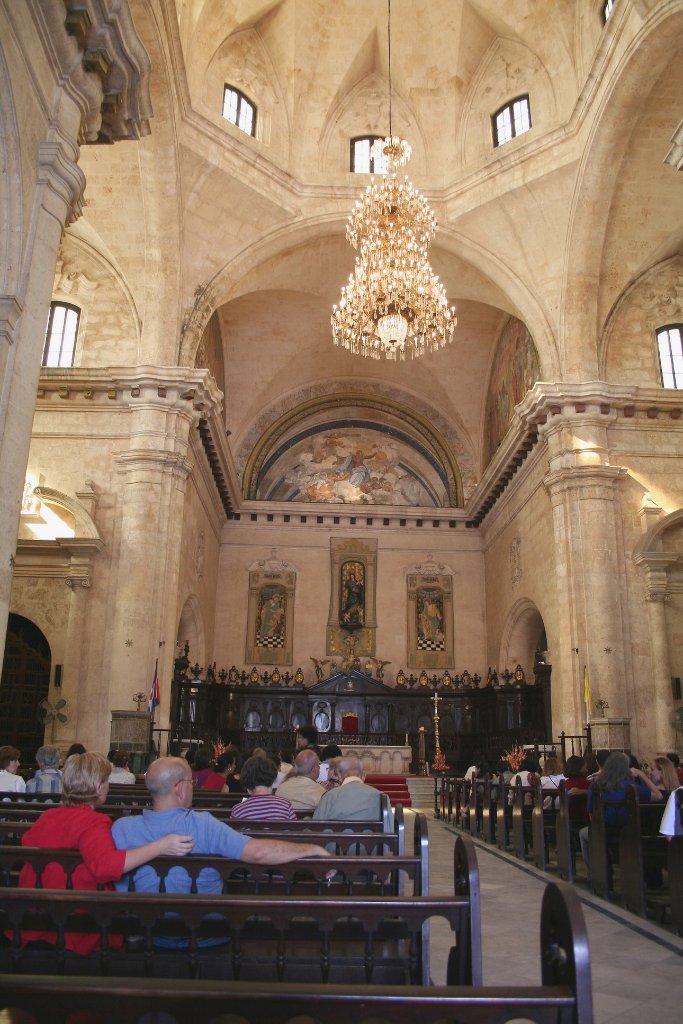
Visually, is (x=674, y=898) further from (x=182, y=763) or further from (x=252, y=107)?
(x=252, y=107)

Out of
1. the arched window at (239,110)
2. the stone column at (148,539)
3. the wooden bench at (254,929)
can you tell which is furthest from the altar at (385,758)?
the wooden bench at (254,929)

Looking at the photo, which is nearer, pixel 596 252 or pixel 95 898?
pixel 95 898

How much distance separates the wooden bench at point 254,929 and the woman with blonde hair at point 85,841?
0.12 metres

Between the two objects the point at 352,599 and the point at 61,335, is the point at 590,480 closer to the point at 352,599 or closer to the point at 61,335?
the point at 352,599

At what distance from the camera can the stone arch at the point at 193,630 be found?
20641mm

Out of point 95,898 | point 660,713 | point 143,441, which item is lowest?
point 95,898

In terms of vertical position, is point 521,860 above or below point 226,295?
below

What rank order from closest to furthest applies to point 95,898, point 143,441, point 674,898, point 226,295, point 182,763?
point 95,898 → point 182,763 → point 674,898 → point 143,441 → point 226,295

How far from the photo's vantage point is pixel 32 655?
54.1ft

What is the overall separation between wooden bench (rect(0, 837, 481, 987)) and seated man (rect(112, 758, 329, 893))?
78mm

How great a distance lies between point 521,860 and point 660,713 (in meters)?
7.19

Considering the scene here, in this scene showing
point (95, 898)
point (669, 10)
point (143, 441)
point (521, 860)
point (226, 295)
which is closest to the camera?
point (95, 898)

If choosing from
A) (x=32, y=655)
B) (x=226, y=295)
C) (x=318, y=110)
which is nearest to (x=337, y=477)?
(x=226, y=295)

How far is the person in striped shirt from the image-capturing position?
5266mm
